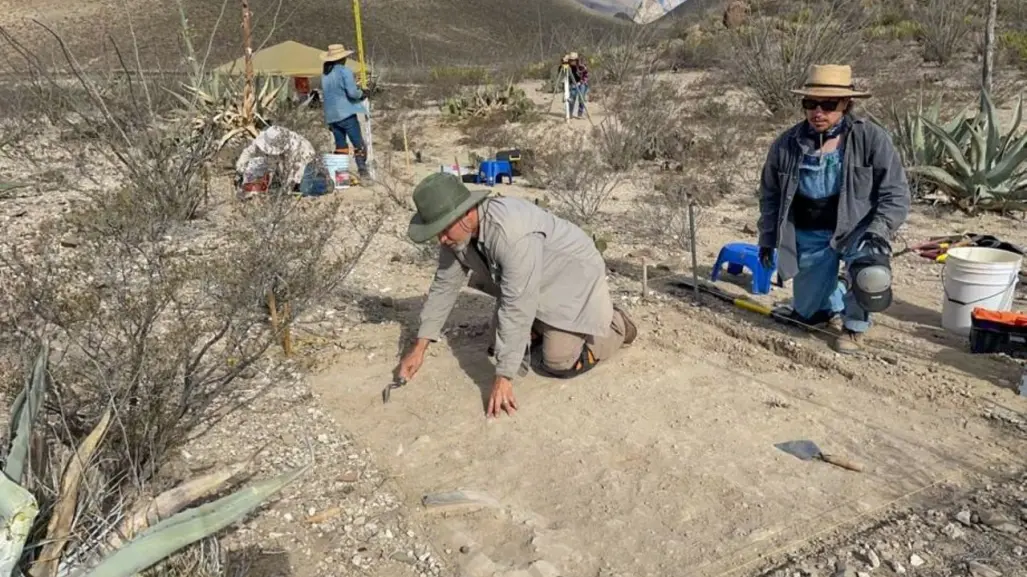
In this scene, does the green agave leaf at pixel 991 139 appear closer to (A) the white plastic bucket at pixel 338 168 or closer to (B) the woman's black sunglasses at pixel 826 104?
(B) the woman's black sunglasses at pixel 826 104

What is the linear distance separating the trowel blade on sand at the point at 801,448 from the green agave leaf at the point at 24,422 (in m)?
2.42

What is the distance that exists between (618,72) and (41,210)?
37.6ft

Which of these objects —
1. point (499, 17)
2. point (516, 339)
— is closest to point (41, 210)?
point (516, 339)

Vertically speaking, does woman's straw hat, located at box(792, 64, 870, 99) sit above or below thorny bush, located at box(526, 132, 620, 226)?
above

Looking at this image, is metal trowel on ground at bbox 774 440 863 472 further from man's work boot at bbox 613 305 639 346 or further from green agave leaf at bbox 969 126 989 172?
green agave leaf at bbox 969 126 989 172

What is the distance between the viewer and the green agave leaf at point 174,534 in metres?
1.81

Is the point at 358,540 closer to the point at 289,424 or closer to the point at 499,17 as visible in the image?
Result: the point at 289,424


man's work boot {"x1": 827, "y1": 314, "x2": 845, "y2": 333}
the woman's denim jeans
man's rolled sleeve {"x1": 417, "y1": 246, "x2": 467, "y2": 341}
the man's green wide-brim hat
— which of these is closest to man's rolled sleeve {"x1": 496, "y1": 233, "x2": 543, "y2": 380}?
the man's green wide-brim hat

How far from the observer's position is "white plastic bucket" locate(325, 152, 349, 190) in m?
8.24

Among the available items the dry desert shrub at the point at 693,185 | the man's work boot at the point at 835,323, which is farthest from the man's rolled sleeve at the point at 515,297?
the man's work boot at the point at 835,323

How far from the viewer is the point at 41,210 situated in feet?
24.7

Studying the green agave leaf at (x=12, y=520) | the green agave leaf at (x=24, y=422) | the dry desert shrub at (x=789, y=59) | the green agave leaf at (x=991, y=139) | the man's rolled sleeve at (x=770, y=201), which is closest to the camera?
the green agave leaf at (x=12, y=520)

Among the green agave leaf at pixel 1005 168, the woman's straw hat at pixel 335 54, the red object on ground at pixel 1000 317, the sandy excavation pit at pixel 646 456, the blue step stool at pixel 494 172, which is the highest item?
the woman's straw hat at pixel 335 54

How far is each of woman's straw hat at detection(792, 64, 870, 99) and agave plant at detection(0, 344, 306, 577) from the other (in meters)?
2.93
